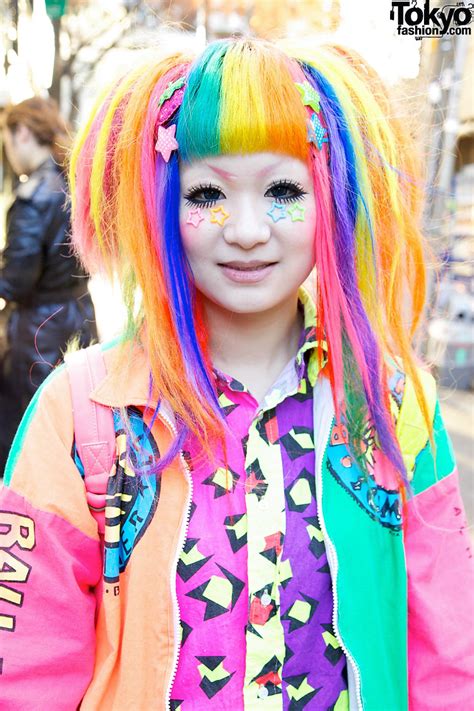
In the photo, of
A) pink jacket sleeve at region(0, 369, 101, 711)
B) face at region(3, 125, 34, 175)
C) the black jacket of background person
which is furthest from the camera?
face at region(3, 125, 34, 175)

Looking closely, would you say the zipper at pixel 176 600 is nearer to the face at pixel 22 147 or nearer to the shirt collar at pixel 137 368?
the shirt collar at pixel 137 368

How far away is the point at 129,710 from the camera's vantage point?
1207mm

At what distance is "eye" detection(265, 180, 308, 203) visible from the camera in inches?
49.4

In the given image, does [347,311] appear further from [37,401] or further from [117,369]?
[37,401]

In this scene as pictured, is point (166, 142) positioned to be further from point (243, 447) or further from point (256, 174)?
point (243, 447)

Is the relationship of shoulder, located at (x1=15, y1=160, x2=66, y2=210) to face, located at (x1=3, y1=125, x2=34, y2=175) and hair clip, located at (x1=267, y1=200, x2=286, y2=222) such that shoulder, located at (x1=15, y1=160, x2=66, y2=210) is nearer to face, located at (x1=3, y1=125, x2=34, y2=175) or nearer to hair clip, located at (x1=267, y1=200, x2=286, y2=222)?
face, located at (x1=3, y1=125, x2=34, y2=175)

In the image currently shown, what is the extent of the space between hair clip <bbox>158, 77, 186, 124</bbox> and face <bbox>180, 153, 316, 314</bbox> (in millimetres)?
94

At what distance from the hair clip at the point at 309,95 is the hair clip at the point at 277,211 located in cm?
18

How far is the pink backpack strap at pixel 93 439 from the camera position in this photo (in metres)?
1.22

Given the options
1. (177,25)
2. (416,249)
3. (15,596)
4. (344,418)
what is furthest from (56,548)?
(177,25)

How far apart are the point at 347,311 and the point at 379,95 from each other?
1.37 feet

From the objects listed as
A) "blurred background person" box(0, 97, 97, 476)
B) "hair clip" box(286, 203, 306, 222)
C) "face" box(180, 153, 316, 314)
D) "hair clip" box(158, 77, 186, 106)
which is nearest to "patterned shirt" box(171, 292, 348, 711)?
"face" box(180, 153, 316, 314)

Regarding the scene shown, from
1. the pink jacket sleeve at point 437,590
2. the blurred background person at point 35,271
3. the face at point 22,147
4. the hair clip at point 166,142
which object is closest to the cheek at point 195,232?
the hair clip at point 166,142

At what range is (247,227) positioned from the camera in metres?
1.22
